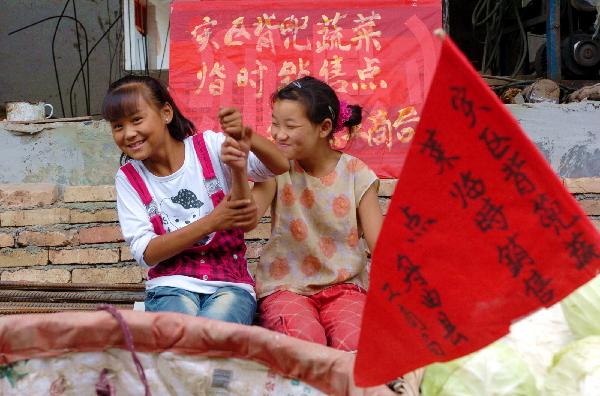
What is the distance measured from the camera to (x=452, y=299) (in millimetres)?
1151

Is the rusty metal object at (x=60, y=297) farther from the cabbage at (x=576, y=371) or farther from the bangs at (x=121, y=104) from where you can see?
the cabbage at (x=576, y=371)

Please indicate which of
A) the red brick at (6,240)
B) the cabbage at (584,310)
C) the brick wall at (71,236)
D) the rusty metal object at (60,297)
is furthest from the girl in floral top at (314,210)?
the red brick at (6,240)

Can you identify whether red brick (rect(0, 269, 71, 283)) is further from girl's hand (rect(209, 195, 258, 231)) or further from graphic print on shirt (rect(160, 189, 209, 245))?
girl's hand (rect(209, 195, 258, 231))

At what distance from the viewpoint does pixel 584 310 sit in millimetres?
1651

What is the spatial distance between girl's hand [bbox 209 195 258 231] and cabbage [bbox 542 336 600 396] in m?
0.97

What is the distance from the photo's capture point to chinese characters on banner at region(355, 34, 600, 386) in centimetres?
109

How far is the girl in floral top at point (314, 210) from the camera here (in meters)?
2.34

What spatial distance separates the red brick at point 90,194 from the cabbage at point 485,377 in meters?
2.44

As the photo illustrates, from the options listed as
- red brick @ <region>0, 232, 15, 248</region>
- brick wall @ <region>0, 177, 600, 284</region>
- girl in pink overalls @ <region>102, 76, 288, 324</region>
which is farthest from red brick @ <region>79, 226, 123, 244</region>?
girl in pink overalls @ <region>102, 76, 288, 324</region>

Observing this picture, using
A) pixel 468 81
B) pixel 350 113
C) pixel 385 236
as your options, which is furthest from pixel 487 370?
pixel 350 113

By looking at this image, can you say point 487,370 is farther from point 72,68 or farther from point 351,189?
point 72,68

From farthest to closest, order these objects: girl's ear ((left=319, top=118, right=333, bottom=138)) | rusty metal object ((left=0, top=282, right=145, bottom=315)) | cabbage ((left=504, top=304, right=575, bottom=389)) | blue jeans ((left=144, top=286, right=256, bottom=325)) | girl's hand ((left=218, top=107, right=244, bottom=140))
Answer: rusty metal object ((left=0, top=282, right=145, bottom=315)) → girl's ear ((left=319, top=118, right=333, bottom=138)) → blue jeans ((left=144, top=286, right=256, bottom=325)) → girl's hand ((left=218, top=107, right=244, bottom=140)) → cabbage ((left=504, top=304, right=575, bottom=389))

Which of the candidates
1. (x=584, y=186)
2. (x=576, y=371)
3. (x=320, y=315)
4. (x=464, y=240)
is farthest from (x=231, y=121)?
(x=584, y=186)

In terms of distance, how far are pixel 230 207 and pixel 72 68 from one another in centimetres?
469
